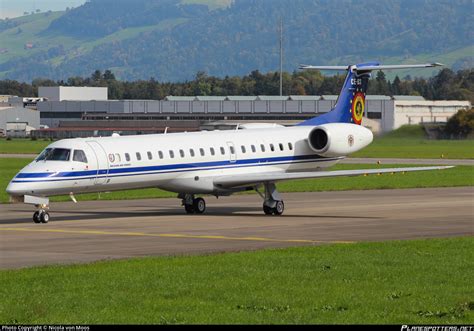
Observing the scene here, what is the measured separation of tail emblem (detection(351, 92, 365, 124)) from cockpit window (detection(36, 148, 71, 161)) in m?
13.5

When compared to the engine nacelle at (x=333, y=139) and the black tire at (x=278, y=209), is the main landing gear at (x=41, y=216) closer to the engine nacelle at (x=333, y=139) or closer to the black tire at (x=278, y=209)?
the black tire at (x=278, y=209)

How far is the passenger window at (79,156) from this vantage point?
115 feet

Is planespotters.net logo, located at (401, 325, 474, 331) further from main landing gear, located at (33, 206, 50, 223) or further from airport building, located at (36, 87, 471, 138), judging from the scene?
airport building, located at (36, 87, 471, 138)

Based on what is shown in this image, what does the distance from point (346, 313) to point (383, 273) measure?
4547 millimetres

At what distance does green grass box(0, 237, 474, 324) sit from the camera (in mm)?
16938

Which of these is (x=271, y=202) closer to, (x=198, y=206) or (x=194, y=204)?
(x=198, y=206)

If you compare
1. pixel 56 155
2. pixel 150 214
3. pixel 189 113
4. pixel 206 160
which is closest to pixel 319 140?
pixel 206 160

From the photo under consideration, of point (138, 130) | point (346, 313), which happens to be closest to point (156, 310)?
point (346, 313)

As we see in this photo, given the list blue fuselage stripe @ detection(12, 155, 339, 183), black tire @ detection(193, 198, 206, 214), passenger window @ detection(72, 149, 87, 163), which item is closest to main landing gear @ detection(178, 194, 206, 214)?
black tire @ detection(193, 198, 206, 214)

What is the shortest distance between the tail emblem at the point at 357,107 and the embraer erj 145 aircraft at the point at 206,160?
39 mm

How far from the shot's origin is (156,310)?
57.1 feet

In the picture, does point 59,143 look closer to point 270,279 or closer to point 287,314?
point 270,279

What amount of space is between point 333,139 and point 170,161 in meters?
6.73

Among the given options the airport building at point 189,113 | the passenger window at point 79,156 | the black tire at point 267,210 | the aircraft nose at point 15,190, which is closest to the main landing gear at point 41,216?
the aircraft nose at point 15,190
